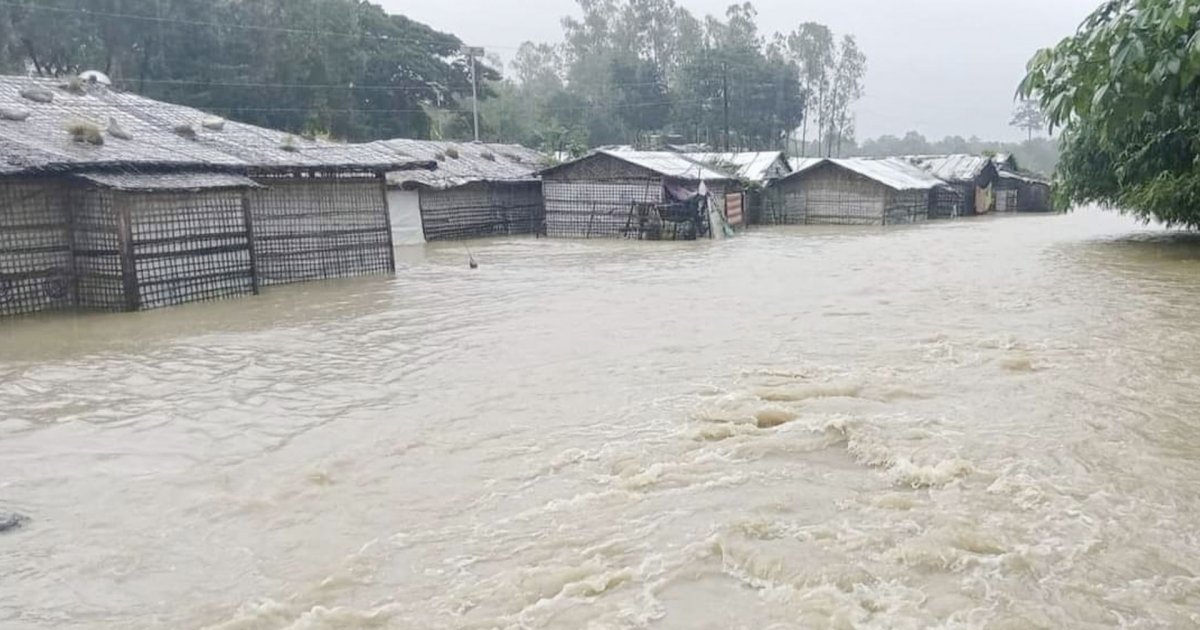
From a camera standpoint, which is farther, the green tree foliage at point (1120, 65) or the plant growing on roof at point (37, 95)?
the plant growing on roof at point (37, 95)

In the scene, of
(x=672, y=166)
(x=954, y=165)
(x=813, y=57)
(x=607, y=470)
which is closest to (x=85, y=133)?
(x=607, y=470)

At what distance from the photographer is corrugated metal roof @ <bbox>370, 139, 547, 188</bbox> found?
2222 cm

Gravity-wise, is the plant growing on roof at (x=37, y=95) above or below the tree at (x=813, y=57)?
below

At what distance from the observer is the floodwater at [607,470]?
367 centimetres

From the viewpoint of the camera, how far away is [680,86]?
46.5m

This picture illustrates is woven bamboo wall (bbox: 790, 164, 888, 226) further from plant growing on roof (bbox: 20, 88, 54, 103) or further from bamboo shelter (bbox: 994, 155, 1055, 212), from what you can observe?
plant growing on roof (bbox: 20, 88, 54, 103)

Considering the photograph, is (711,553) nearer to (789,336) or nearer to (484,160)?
(789,336)

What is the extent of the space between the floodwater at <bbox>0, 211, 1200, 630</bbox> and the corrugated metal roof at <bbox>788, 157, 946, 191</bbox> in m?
18.4

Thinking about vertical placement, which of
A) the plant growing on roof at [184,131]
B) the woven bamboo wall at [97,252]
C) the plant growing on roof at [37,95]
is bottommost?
the woven bamboo wall at [97,252]

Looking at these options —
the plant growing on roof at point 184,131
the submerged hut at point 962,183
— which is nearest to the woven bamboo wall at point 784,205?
the submerged hut at point 962,183

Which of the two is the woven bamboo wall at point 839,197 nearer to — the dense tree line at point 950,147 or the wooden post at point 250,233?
the wooden post at point 250,233

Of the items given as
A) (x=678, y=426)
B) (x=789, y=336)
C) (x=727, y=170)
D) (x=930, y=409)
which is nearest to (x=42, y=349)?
(x=678, y=426)

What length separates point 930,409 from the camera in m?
6.18

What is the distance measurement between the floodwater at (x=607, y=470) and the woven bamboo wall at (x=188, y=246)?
87 centimetres
